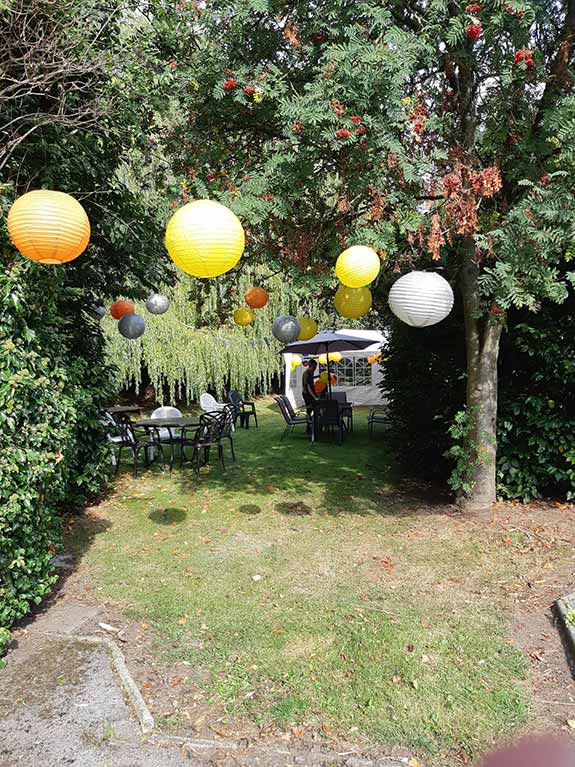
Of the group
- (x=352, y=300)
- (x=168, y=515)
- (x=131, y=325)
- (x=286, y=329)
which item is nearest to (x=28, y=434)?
(x=168, y=515)

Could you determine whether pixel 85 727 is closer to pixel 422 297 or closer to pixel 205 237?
pixel 205 237

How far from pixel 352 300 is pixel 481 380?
5.84ft

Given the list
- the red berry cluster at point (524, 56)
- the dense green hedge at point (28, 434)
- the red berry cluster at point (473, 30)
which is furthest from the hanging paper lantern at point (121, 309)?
the red berry cluster at point (524, 56)

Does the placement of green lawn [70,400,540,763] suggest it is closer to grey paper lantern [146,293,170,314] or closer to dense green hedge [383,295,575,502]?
dense green hedge [383,295,575,502]

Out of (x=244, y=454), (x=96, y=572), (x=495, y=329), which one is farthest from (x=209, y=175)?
(x=244, y=454)

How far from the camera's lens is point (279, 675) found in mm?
3439

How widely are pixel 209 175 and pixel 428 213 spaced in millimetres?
2340

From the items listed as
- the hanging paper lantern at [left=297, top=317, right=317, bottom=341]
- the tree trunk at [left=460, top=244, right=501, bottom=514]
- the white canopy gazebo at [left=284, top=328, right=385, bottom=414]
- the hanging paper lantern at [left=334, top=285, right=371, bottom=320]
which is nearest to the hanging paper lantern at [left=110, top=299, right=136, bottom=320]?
the hanging paper lantern at [left=297, top=317, right=317, bottom=341]

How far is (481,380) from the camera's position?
20.4 feet

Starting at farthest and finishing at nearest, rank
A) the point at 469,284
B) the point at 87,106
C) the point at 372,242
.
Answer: the point at 469,284
the point at 372,242
the point at 87,106

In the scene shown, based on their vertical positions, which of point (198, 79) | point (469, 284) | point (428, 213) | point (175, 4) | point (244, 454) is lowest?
point (244, 454)

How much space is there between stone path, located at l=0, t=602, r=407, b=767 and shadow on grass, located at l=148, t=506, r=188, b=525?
9.51 ft

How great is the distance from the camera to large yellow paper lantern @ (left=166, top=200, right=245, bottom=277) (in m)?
3.57

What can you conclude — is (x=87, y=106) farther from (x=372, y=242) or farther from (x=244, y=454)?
(x=244, y=454)
